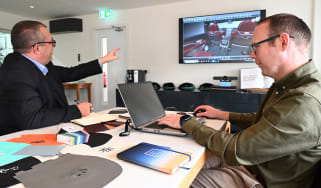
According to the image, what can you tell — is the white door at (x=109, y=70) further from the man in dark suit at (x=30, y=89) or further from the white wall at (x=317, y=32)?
the white wall at (x=317, y=32)

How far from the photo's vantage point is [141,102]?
1.30 meters

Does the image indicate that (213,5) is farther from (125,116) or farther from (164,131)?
(164,131)

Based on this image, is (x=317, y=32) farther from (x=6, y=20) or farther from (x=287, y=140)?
(x=6, y=20)

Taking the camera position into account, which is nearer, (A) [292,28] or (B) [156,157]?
(B) [156,157]

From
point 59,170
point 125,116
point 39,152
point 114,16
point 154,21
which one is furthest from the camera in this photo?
point 114,16

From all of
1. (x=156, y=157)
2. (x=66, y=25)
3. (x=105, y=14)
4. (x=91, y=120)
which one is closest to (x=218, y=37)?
(x=105, y=14)

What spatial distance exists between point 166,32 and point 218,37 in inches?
41.4

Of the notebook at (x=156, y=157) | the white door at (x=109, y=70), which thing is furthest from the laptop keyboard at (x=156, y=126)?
the white door at (x=109, y=70)

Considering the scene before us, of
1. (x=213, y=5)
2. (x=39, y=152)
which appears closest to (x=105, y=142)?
(x=39, y=152)

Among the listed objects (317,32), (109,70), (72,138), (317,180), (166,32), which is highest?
(166,32)

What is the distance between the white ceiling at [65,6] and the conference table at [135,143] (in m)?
3.45

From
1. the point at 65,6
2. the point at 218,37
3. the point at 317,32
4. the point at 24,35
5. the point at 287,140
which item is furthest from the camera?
the point at 65,6

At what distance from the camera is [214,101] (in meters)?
3.54

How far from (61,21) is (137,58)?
7.20 ft
